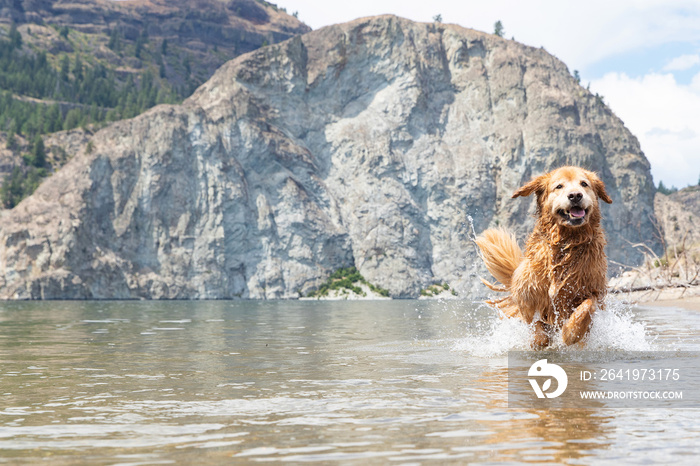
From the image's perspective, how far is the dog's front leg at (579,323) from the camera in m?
9.31

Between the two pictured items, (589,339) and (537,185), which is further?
(537,185)

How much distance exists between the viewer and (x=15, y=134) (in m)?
121

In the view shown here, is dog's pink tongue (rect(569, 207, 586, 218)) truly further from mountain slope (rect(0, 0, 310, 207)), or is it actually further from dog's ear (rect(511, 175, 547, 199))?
mountain slope (rect(0, 0, 310, 207))

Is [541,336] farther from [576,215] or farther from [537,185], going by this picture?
[537,185]

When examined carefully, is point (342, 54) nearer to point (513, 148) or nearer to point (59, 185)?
point (513, 148)

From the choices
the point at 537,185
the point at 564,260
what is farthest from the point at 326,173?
the point at 564,260

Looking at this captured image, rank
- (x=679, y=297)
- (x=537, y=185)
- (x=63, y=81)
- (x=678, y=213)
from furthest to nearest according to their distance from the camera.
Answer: (x=63, y=81) < (x=678, y=213) < (x=679, y=297) < (x=537, y=185)

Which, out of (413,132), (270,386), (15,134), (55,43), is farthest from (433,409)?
(55,43)

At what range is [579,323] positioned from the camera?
30.5 ft

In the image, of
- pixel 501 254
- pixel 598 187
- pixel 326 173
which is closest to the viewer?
pixel 598 187

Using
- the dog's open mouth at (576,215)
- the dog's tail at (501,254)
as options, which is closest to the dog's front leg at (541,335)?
the dog's tail at (501,254)
